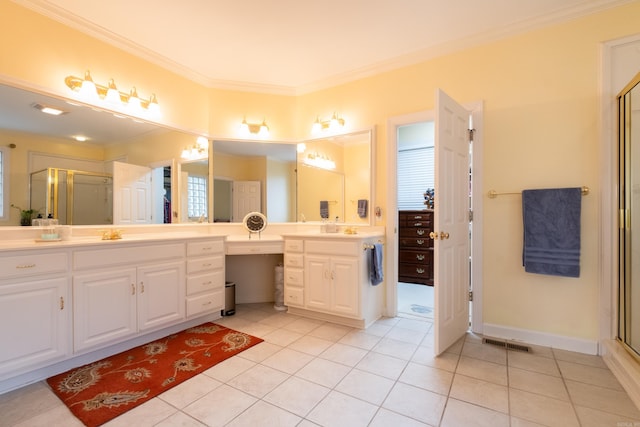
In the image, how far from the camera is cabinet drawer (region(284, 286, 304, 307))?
123 inches

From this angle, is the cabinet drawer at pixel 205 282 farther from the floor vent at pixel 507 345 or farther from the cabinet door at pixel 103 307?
the floor vent at pixel 507 345

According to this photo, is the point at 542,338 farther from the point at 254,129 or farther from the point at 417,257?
the point at 254,129

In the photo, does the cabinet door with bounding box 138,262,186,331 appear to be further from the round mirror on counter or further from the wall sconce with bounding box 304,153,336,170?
the wall sconce with bounding box 304,153,336,170

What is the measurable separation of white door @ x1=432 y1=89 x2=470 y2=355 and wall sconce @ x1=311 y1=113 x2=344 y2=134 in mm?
1367

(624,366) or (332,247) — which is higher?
(332,247)

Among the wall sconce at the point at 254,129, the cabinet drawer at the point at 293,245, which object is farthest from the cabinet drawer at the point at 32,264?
the wall sconce at the point at 254,129

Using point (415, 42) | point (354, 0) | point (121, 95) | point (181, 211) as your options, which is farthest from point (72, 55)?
point (415, 42)

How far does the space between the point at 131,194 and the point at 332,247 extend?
205 centimetres

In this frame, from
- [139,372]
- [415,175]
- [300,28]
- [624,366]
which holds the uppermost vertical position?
[300,28]

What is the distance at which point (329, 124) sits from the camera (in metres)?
3.54

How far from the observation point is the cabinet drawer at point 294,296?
3123 millimetres

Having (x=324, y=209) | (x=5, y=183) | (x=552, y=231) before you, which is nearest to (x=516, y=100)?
(x=552, y=231)

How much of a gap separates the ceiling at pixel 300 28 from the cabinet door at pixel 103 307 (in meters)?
2.14

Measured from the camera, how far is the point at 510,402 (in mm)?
1716
